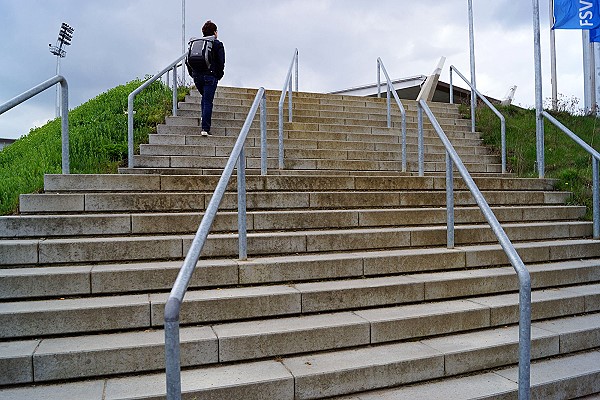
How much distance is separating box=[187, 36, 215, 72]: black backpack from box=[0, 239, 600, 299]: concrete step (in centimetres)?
369

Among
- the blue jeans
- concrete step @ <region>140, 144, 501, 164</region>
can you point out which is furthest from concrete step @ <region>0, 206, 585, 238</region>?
the blue jeans

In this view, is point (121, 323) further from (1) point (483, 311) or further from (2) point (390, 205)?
(2) point (390, 205)

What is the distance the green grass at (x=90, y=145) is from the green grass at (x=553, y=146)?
5.89 meters

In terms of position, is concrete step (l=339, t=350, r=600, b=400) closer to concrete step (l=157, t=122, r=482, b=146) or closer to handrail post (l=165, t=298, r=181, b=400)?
handrail post (l=165, t=298, r=181, b=400)

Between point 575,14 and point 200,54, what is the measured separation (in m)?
5.70

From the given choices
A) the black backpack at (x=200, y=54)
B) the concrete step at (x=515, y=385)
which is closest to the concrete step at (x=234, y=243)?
the concrete step at (x=515, y=385)

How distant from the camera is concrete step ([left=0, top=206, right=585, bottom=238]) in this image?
12.6 feet

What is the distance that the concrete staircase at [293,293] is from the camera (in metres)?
2.86

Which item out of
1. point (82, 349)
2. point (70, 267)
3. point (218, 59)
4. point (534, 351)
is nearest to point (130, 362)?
point (82, 349)

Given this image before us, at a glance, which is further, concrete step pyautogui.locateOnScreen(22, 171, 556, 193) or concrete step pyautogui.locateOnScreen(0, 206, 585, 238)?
concrete step pyautogui.locateOnScreen(22, 171, 556, 193)

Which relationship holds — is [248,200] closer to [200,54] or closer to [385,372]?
[385,372]

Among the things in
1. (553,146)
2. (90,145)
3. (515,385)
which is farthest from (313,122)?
(515,385)

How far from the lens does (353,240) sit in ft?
14.2

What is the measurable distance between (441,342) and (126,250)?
2502 mm
